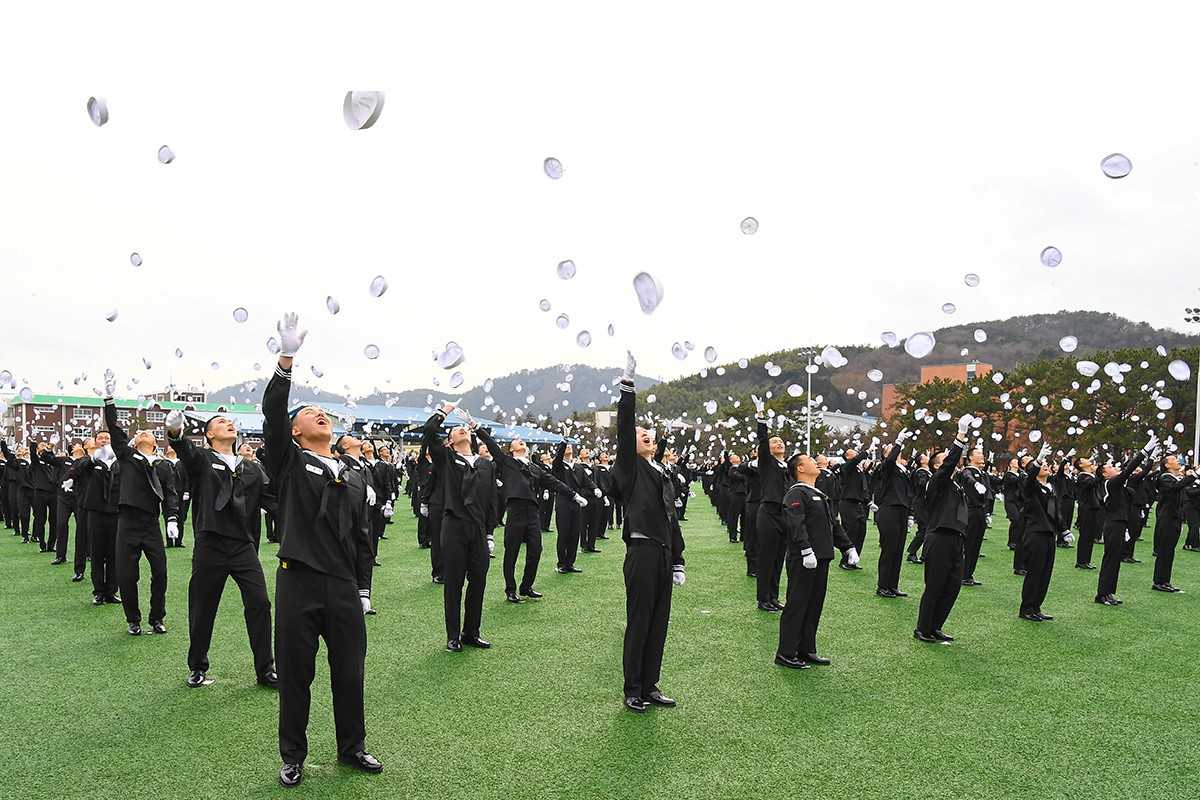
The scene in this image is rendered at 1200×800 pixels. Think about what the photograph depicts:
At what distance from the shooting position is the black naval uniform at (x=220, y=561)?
626cm

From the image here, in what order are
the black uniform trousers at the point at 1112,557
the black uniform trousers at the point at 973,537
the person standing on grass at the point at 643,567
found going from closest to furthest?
the person standing on grass at the point at 643,567
the black uniform trousers at the point at 1112,557
the black uniform trousers at the point at 973,537

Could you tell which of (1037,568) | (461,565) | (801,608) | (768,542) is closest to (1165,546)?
(1037,568)

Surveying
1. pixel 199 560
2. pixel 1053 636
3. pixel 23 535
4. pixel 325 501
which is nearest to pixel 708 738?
pixel 325 501

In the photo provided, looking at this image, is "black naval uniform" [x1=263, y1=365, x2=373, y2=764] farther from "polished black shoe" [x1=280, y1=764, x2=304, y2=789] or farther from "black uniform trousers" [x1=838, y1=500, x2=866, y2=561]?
"black uniform trousers" [x1=838, y1=500, x2=866, y2=561]

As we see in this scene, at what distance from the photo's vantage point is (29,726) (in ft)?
18.0

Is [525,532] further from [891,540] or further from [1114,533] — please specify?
[1114,533]

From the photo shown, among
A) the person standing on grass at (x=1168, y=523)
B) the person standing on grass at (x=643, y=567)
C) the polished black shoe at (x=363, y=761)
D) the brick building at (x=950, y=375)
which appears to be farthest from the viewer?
the brick building at (x=950, y=375)

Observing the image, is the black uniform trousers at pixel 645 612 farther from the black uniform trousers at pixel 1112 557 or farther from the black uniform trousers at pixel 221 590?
the black uniform trousers at pixel 1112 557

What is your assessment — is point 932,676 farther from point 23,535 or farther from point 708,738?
point 23,535

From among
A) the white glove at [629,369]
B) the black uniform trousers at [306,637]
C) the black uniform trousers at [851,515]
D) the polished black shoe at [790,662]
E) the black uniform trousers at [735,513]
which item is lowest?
the black uniform trousers at [735,513]

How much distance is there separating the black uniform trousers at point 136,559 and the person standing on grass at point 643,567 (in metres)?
4.78

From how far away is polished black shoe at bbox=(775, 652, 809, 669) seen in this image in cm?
716

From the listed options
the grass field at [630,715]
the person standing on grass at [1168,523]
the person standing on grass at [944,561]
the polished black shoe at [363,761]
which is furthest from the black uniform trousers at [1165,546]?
the polished black shoe at [363,761]

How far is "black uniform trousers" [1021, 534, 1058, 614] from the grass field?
336 millimetres
